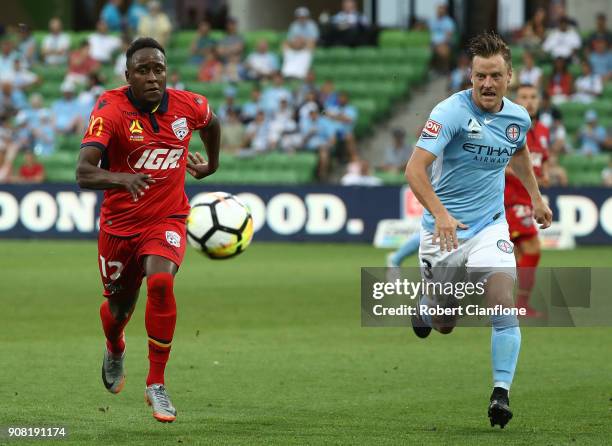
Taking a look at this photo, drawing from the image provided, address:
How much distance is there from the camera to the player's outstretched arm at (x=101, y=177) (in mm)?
6758

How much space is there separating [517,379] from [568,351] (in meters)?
1.60

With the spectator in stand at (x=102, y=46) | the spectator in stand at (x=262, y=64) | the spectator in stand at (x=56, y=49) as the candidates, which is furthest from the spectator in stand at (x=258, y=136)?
the spectator in stand at (x=56, y=49)

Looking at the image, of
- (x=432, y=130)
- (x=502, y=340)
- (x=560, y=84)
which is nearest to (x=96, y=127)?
(x=432, y=130)

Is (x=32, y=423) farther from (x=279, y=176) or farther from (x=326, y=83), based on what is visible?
(x=326, y=83)

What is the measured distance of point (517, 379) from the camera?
29.0 feet

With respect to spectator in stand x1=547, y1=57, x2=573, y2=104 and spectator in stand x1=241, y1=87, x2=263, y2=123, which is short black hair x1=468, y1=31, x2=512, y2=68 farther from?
spectator in stand x1=241, y1=87, x2=263, y2=123

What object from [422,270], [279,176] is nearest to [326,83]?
[279,176]

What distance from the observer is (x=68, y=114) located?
26.3 meters

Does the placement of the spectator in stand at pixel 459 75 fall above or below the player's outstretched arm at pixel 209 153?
below

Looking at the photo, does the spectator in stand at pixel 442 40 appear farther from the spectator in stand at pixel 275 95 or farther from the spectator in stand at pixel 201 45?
the spectator in stand at pixel 201 45

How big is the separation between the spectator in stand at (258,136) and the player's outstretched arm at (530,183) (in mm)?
16726

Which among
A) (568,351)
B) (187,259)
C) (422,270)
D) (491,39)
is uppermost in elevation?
(491,39)

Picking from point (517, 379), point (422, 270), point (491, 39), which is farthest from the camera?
point (517, 379)

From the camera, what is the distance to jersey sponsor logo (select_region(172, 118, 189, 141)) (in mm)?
7434
